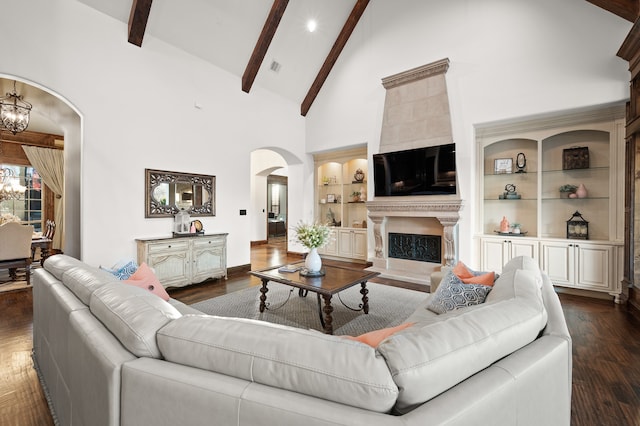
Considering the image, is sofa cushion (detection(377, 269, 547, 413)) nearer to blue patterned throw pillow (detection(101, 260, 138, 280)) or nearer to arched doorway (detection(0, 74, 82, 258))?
blue patterned throw pillow (detection(101, 260, 138, 280))

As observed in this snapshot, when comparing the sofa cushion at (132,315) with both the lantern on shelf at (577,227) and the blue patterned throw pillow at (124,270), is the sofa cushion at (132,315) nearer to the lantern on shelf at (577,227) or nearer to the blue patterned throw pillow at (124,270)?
the blue patterned throw pillow at (124,270)

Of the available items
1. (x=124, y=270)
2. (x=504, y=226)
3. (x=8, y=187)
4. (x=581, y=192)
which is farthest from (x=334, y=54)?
(x=8, y=187)

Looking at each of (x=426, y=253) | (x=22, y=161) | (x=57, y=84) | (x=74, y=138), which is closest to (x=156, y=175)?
(x=74, y=138)

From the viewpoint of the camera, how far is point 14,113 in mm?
4047

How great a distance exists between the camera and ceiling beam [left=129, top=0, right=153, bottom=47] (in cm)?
399

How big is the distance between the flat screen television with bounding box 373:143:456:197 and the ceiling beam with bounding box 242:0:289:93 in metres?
2.70

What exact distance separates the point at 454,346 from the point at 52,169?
9241 mm

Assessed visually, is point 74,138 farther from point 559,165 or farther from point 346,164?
point 559,165

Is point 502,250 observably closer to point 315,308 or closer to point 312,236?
point 315,308

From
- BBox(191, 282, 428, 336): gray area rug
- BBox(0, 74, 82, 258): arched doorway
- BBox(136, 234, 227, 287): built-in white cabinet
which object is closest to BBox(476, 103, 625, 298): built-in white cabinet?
BBox(191, 282, 428, 336): gray area rug

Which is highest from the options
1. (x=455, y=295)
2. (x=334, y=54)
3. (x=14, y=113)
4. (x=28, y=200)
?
(x=334, y=54)

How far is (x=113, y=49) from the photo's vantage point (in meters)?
4.12

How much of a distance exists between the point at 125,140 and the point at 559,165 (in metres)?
6.35

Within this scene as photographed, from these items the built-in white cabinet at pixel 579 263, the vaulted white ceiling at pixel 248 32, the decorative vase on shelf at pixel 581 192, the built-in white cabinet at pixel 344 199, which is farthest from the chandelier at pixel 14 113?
the decorative vase on shelf at pixel 581 192
